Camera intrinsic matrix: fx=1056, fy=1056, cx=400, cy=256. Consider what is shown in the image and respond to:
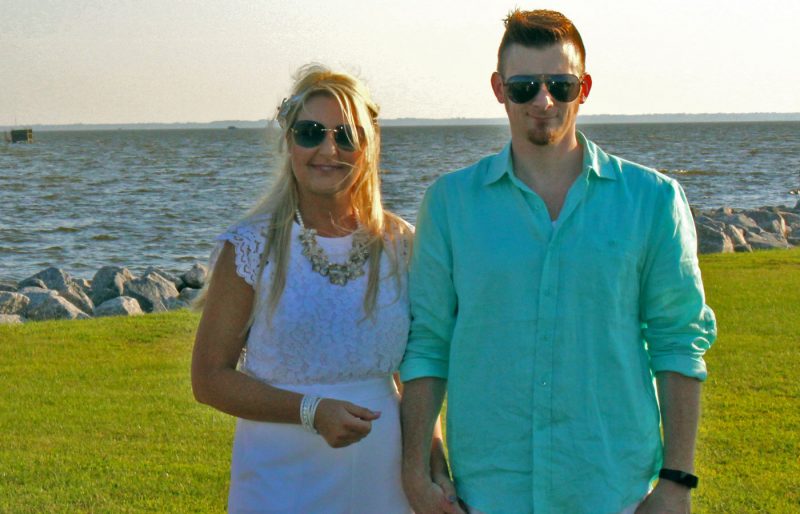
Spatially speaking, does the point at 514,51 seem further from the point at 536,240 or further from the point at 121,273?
the point at 121,273

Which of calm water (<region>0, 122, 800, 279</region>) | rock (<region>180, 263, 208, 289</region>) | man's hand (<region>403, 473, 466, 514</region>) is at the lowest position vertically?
calm water (<region>0, 122, 800, 279</region>)

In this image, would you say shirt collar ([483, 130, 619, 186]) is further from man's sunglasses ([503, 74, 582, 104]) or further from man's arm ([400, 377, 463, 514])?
man's arm ([400, 377, 463, 514])

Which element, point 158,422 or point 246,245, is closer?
point 246,245

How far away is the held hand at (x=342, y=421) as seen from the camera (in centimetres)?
275

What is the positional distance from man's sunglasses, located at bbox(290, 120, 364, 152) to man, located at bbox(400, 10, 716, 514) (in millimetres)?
381

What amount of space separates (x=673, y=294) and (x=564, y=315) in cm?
28

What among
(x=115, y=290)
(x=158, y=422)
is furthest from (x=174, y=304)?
(x=158, y=422)

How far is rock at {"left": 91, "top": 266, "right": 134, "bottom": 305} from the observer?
1559cm

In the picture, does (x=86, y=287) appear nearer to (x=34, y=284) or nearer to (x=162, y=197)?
(x=34, y=284)

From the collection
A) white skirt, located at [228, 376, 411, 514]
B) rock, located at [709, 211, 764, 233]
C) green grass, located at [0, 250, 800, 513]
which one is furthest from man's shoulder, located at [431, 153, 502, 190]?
rock, located at [709, 211, 764, 233]

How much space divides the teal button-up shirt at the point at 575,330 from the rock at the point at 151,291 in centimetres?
1250

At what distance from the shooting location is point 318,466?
297 centimetres

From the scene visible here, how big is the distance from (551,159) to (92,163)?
7806cm

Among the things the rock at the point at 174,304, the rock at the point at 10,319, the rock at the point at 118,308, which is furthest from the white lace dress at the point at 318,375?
the rock at the point at 174,304
